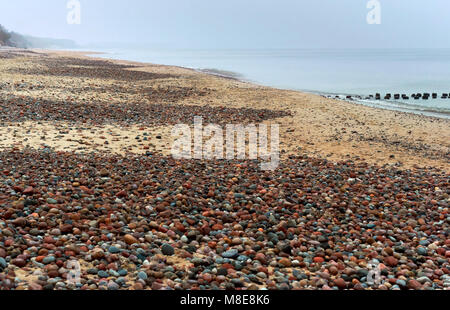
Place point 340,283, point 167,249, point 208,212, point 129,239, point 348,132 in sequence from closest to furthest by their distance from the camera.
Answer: point 340,283, point 167,249, point 129,239, point 208,212, point 348,132

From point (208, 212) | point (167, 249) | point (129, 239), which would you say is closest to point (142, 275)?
point (167, 249)

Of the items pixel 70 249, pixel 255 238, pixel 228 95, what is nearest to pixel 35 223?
pixel 70 249

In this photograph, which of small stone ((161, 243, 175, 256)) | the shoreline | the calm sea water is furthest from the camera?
the calm sea water

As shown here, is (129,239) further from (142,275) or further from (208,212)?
(208,212)

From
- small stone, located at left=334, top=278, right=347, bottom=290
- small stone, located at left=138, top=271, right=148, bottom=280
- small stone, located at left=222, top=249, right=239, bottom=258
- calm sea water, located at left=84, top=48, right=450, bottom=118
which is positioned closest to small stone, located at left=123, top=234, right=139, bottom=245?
small stone, located at left=138, top=271, right=148, bottom=280

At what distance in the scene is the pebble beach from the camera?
5.00 meters

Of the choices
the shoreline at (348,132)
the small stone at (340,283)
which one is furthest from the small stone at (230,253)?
the shoreline at (348,132)

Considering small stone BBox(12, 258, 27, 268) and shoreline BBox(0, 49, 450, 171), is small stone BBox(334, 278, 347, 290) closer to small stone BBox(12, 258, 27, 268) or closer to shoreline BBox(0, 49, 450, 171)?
small stone BBox(12, 258, 27, 268)

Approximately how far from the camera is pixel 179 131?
563 inches

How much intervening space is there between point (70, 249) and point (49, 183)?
9.79ft

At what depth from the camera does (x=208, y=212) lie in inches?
275

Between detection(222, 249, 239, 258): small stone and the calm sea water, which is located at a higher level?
the calm sea water
